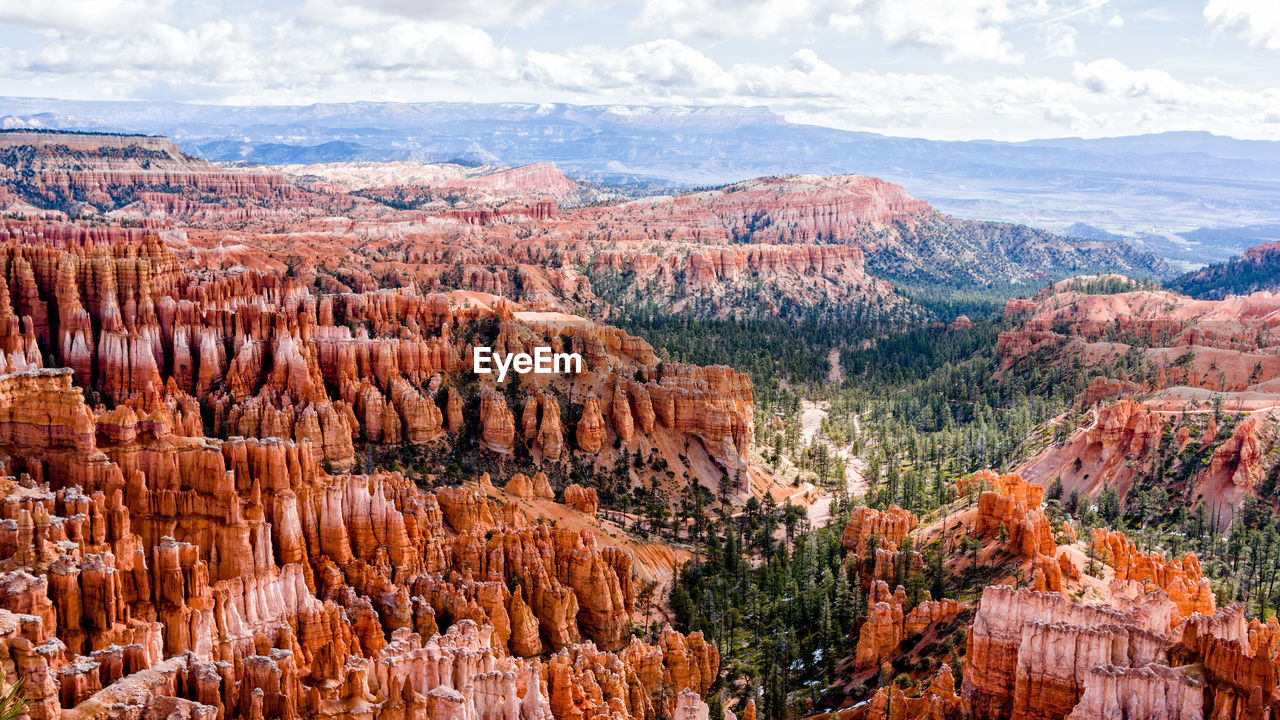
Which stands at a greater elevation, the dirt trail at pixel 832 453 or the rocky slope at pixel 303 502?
the rocky slope at pixel 303 502

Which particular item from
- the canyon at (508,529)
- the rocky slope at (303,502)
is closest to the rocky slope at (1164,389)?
the canyon at (508,529)

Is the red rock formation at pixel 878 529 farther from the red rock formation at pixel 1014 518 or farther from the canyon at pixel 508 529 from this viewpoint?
the red rock formation at pixel 1014 518

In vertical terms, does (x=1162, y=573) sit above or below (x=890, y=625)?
above

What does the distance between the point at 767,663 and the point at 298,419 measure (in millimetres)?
33759

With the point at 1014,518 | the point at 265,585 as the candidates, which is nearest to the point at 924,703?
the point at 1014,518

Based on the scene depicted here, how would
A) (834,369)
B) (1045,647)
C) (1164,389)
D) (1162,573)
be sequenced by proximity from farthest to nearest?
(834,369) < (1164,389) < (1162,573) < (1045,647)

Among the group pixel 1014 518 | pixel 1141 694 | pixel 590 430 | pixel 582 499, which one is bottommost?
pixel 582 499

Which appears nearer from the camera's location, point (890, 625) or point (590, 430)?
point (890, 625)

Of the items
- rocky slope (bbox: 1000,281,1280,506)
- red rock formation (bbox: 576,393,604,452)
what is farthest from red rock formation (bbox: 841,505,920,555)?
rocky slope (bbox: 1000,281,1280,506)

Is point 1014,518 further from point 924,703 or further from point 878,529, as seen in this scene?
point 924,703

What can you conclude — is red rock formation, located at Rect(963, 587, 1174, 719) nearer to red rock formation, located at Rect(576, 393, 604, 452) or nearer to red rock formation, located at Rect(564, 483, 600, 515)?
red rock formation, located at Rect(564, 483, 600, 515)

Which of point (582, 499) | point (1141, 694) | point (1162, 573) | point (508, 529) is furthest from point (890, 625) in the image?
point (582, 499)

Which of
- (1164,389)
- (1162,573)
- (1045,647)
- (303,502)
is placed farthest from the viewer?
(1164,389)

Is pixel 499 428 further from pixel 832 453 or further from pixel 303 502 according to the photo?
pixel 832 453
